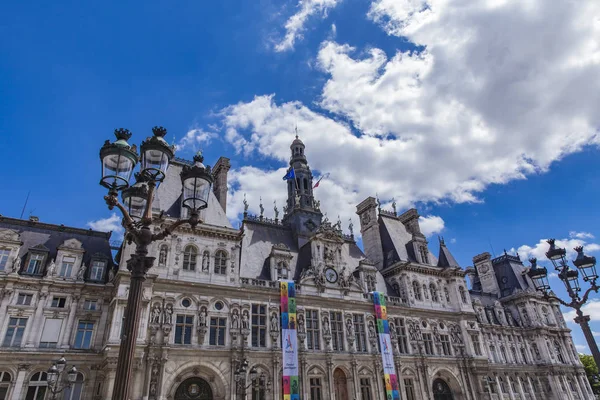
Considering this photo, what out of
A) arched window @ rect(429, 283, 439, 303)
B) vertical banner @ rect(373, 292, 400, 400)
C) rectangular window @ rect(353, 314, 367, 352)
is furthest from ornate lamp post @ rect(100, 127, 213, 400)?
arched window @ rect(429, 283, 439, 303)

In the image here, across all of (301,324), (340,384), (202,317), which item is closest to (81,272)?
(202,317)

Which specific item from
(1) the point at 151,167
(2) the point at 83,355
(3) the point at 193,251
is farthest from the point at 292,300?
(1) the point at 151,167

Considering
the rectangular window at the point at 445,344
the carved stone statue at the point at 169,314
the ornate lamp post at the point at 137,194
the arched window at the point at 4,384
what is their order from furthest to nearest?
1. the rectangular window at the point at 445,344
2. the carved stone statue at the point at 169,314
3. the arched window at the point at 4,384
4. the ornate lamp post at the point at 137,194

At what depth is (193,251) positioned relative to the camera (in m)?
32.7

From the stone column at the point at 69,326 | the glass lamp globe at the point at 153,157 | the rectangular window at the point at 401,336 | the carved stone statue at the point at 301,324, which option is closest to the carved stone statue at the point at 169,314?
the stone column at the point at 69,326

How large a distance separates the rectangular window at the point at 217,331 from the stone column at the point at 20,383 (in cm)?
1132

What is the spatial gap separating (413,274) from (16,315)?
35.2m

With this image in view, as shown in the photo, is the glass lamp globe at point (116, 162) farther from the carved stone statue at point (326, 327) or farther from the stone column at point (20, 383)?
the carved stone statue at point (326, 327)

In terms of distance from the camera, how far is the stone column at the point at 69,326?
27.1 meters

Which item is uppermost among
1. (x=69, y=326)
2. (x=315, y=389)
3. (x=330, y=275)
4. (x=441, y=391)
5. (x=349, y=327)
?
(x=330, y=275)

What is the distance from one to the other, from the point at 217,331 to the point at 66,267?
1189 centimetres

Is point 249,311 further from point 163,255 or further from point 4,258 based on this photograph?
point 4,258

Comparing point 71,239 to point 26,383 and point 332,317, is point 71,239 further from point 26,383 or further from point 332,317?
point 332,317

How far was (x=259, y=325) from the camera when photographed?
32.4 meters
